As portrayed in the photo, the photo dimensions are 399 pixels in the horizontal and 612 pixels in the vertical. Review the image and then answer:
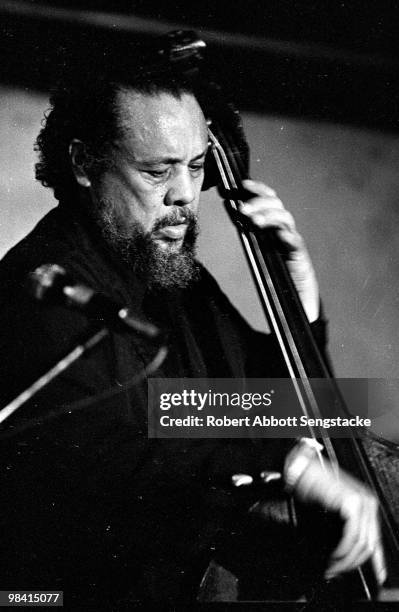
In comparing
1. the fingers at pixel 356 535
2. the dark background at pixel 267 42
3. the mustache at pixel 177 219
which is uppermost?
the dark background at pixel 267 42

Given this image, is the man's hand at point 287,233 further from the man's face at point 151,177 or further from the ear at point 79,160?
the ear at point 79,160

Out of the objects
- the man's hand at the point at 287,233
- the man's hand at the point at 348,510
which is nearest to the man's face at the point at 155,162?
the man's hand at the point at 287,233

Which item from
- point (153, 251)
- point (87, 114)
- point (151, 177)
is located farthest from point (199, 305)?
point (87, 114)

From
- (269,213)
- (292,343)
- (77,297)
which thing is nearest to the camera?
(77,297)

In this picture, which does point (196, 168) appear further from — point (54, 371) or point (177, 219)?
point (54, 371)

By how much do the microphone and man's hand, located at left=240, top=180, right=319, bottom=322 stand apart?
10.4 inches

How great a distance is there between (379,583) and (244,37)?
37.2 inches

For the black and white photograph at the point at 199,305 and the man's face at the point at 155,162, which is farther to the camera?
the man's face at the point at 155,162

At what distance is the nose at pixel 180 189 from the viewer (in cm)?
97

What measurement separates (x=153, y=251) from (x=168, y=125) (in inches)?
8.5

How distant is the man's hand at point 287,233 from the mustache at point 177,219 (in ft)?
0.32

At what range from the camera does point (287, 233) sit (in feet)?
3.31

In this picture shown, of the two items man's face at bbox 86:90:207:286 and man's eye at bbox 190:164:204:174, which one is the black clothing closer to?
man's face at bbox 86:90:207:286

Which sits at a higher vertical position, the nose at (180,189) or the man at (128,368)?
the nose at (180,189)
